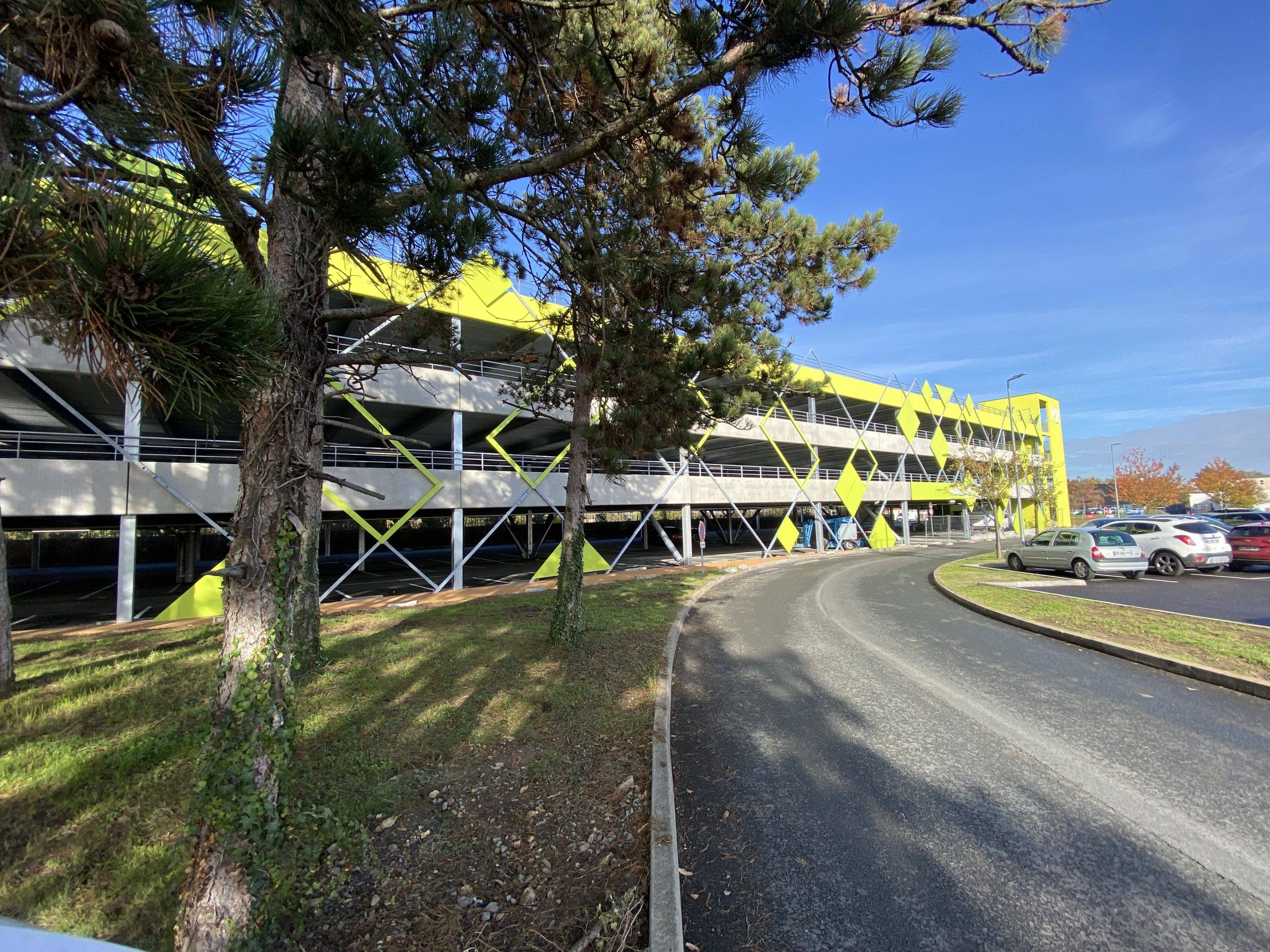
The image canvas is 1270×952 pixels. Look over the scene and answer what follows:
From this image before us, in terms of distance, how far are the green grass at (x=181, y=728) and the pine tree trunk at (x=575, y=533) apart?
0.35 m

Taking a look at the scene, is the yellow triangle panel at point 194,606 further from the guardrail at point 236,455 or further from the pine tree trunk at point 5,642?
the pine tree trunk at point 5,642

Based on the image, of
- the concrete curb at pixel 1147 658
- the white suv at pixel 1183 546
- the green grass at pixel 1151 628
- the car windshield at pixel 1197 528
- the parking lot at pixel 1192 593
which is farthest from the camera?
the car windshield at pixel 1197 528

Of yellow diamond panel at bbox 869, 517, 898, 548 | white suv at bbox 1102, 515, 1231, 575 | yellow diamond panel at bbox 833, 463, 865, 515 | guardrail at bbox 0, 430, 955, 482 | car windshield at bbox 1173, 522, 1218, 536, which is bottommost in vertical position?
yellow diamond panel at bbox 869, 517, 898, 548

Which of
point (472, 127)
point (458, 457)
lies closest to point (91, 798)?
point (472, 127)

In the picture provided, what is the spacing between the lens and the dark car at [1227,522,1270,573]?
14.0 metres

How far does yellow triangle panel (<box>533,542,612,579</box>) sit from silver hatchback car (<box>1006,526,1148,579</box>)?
1338 centimetres

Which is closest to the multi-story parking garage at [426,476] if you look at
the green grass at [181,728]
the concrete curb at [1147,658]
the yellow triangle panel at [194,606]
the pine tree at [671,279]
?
the yellow triangle panel at [194,606]

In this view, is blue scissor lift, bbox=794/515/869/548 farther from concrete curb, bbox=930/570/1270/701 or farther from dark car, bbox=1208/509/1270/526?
concrete curb, bbox=930/570/1270/701

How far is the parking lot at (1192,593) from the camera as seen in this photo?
9.16m

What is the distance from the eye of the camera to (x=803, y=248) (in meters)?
8.30

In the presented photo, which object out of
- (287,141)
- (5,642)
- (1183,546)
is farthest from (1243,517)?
(5,642)

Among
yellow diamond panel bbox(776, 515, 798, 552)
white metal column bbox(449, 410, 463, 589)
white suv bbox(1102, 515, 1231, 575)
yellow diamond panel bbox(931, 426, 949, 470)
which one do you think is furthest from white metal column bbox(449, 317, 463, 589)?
yellow diamond panel bbox(931, 426, 949, 470)

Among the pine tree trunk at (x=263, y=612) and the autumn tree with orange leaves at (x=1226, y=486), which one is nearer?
the pine tree trunk at (x=263, y=612)

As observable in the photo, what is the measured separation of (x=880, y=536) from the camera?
30.9 m
